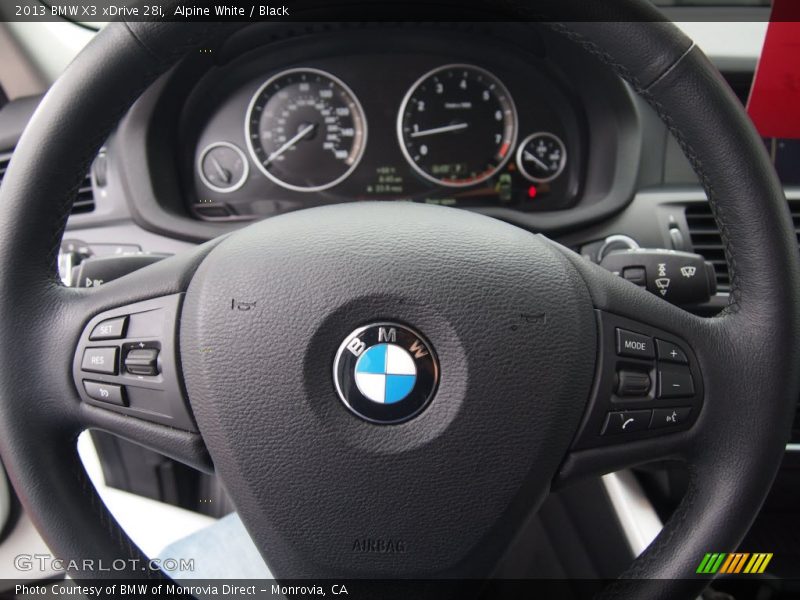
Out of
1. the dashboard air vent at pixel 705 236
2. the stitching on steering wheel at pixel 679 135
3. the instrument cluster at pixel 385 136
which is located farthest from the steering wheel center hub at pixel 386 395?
the instrument cluster at pixel 385 136

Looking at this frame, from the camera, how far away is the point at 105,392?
2.47 ft

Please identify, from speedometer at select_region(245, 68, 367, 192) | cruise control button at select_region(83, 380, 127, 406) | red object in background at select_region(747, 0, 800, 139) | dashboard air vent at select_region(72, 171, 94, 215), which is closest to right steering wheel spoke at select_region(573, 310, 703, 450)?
cruise control button at select_region(83, 380, 127, 406)

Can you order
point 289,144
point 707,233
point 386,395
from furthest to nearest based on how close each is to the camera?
point 289,144 < point 707,233 < point 386,395

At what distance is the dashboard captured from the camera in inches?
66.0

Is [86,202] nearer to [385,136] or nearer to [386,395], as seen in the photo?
[385,136]

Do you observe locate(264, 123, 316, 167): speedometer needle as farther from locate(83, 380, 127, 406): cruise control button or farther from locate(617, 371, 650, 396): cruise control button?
locate(617, 371, 650, 396): cruise control button

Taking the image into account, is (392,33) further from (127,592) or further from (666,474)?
(127,592)

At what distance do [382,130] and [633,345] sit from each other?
1.10 metres

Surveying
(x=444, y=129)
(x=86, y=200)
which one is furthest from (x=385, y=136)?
(x=86, y=200)

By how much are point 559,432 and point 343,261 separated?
0.28m

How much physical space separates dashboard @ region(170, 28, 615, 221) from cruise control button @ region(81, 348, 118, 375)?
951 mm

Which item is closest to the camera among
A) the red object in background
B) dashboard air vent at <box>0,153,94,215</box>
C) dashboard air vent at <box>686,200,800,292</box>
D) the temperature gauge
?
the red object in background

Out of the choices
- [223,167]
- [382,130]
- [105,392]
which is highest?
[382,130]

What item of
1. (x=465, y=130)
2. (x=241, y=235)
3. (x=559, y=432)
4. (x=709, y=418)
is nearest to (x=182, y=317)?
(x=241, y=235)
